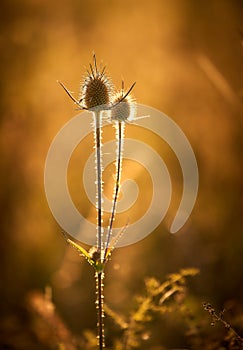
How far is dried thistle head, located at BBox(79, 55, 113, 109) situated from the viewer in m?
1.90

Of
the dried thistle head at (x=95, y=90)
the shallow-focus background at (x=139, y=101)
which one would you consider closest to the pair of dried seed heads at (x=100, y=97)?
the dried thistle head at (x=95, y=90)

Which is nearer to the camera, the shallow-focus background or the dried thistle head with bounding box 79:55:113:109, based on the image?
the dried thistle head with bounding box 79:55:113:109

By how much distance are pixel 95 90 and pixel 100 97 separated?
0.12ft

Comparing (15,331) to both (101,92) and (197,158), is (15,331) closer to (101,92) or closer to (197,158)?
(101,92)

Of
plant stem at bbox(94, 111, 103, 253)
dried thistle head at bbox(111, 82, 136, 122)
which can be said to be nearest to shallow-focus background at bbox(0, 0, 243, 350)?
dried thistle head at bbox(111, 82, 136, 122)

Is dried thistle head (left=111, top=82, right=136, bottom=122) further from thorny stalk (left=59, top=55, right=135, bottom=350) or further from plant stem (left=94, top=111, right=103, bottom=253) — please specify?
plant stem (left=94, top=111, right=103, bottom=253)

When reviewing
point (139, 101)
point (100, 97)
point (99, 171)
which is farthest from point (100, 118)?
point (139, 101)

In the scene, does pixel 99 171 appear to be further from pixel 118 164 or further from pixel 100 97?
pixel 100 97

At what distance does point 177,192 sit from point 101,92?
1.98 m

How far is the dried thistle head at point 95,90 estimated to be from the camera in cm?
190

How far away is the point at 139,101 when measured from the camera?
4184 mm

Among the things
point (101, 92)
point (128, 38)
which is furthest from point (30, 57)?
point (101, 92)

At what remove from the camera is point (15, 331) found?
102 inches

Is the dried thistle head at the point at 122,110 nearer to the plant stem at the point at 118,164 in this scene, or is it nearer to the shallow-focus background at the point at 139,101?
the plant stem at the point at 118,164
